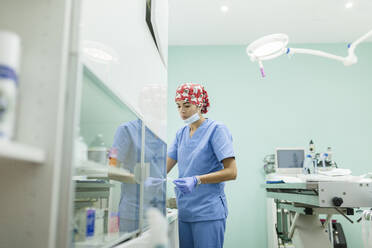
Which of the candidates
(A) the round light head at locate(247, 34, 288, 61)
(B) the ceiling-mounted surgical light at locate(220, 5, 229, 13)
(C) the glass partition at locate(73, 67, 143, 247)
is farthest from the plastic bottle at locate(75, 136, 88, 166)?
(B) the ceiling-mounted surgical light at locate(220, 5, 229, 13)

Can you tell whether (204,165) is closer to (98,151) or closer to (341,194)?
(341,194)

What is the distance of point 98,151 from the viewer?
0.97 m

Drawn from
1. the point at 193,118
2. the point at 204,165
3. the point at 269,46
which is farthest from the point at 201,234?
the point at 269,46

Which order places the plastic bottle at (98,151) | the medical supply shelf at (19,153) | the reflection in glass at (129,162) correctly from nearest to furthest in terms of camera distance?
the medical supply shelf at (19,153) → the plastic bottle at (98,151) → the reflection in glass at (129,162)

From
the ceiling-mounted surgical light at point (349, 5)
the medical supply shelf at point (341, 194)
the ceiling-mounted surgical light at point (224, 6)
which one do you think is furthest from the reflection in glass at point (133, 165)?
the ceiling-mounted surgical light at point (349, 5)

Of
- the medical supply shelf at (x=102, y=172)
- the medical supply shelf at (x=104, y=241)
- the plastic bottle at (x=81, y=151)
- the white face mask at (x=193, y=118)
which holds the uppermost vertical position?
the white face mask at (x=193, y=118)

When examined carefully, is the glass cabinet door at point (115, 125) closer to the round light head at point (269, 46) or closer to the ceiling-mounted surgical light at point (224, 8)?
the round light head at point (269, 46)

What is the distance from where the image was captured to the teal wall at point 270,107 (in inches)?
160

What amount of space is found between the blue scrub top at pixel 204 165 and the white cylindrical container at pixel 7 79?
1514mm

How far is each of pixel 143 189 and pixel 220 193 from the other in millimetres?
760

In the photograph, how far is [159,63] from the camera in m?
1.79

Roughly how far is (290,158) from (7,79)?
3.62 meters

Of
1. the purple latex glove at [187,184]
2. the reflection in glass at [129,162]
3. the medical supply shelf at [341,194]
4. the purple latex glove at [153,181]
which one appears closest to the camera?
the reflection in glass at [129,162]

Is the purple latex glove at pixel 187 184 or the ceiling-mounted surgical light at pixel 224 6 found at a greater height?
the ceiling-mounted surgical light at pixel 224 6
